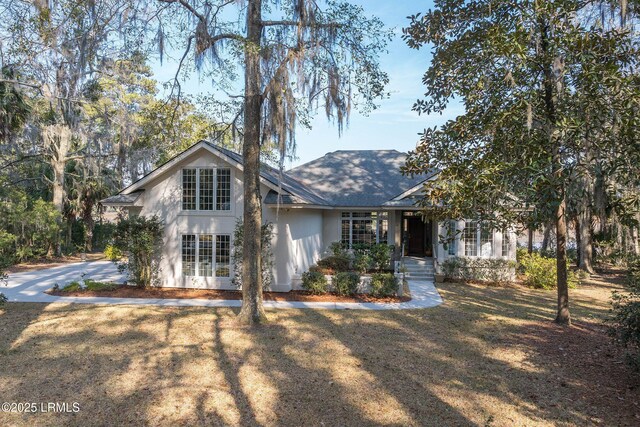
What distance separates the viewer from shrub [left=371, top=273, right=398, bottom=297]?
40.9 ft

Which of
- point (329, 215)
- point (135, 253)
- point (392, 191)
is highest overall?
point (392, 191)

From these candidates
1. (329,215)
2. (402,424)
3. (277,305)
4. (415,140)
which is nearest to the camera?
(402,424)

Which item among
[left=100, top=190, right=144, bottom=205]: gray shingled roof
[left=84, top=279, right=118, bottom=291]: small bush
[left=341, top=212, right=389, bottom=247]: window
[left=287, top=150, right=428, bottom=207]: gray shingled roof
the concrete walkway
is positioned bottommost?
the concrete walkway

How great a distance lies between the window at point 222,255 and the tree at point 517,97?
7.68m

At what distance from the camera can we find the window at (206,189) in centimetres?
1377

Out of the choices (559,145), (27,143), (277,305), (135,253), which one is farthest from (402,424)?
(27,143)

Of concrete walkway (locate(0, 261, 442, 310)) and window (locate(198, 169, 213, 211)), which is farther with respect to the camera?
window (locate(198, 169, 213, 211))

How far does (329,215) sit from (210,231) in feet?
21.1

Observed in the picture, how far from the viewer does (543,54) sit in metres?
7.45

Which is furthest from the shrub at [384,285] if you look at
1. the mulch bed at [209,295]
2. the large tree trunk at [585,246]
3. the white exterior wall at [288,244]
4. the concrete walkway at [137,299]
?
the large tree trunk at [585,246]

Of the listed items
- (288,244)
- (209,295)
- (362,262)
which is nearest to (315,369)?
(288,244)

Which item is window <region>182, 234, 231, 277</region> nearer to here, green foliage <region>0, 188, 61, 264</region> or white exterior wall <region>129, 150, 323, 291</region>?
white exterior wall <region>129, 150, 323, 291</region>

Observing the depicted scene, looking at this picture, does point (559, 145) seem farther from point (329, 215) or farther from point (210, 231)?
point (329, 215)

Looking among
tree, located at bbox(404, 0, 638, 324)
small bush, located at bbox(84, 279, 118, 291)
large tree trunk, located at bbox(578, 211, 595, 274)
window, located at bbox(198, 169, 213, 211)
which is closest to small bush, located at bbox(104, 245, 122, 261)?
small bush, located at bbox(84, 279, 118, 291)
